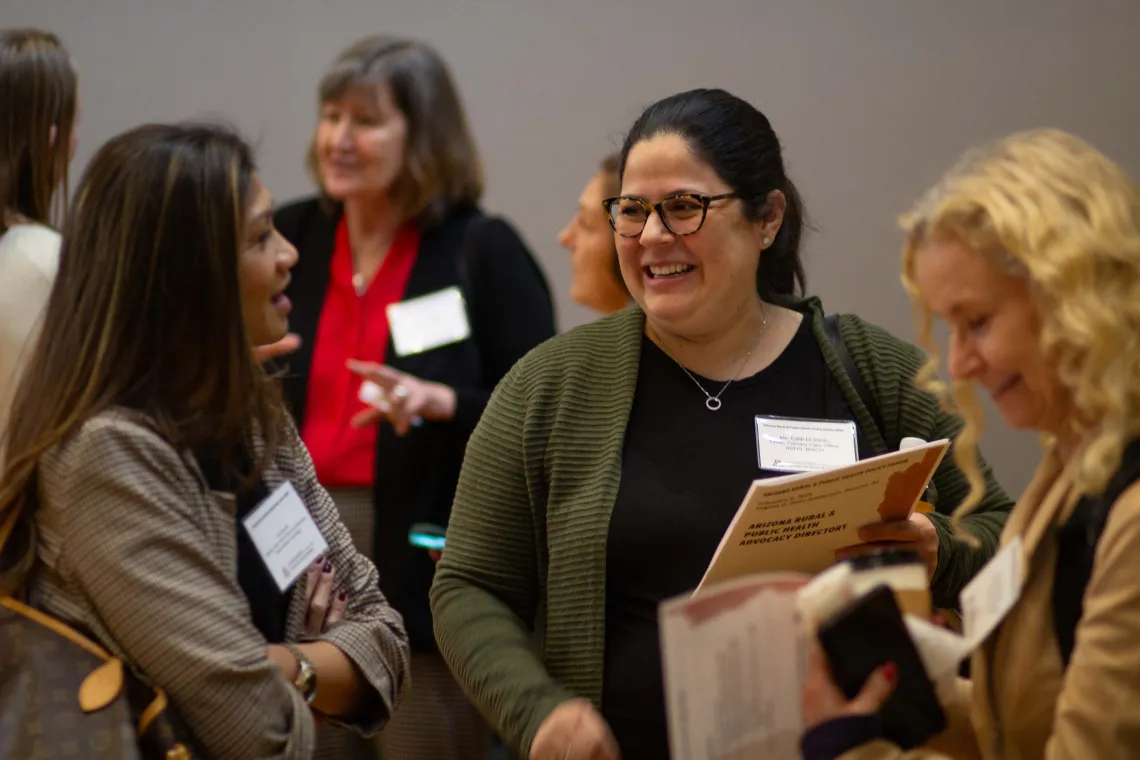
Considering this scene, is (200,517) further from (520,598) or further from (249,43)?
(249,43)

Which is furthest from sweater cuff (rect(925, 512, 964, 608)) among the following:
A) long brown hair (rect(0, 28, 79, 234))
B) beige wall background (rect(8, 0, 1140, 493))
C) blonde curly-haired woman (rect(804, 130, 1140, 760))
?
beige wall background (rect(8, 0, 1140, 493))

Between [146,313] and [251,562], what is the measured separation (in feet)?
1.28

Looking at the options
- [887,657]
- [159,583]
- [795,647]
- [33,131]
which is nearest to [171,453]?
[159,583]

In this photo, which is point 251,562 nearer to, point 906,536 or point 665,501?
point 665,501

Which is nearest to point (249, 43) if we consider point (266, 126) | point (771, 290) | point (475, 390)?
point (266, 126)

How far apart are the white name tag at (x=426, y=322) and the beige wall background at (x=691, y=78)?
1250mm

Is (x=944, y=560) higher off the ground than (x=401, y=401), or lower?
higher

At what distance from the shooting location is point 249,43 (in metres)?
4.69

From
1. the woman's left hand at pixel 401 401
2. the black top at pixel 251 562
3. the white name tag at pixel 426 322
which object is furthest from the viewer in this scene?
the white name tag at pixel 426 322

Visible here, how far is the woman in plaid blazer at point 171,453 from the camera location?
165cm

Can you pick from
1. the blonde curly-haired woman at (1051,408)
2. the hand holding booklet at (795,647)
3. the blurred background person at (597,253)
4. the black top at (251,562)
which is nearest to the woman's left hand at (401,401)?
the blurred background person at (597,253)

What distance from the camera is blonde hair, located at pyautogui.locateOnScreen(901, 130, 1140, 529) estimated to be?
4.16 feet

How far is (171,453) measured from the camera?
1.71 meters

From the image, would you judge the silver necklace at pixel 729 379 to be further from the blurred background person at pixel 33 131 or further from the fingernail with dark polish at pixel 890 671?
the blurred background person at pixel 33 131
